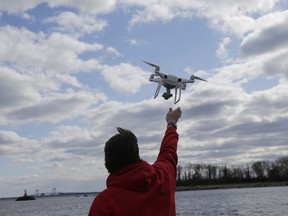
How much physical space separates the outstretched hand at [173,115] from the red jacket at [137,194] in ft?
2.66

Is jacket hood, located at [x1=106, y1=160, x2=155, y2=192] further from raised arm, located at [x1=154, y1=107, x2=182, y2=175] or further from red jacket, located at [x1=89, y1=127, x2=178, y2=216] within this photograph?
raised arm, located at [x1=154, y1=107, x2=182, y2=175]

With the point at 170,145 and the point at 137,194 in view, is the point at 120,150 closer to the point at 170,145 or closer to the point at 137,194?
the point at 137,194

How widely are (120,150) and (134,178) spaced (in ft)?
0.90

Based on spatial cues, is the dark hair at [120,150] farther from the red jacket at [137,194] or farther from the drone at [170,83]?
the drone at [170,83]

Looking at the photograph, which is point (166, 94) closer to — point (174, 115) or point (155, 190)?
point (174, 115)

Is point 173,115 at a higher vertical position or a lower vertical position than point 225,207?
higher

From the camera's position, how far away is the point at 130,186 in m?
3.91

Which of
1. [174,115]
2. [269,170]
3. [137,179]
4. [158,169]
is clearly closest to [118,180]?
[137,179]

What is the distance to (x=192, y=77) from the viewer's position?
643cm

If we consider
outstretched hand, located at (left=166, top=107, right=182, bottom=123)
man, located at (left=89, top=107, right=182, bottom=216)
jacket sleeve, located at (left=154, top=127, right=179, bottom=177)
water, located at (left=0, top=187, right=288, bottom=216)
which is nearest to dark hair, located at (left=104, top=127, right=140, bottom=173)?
man, located at (left=89, top=107, right=182, bottom=216)

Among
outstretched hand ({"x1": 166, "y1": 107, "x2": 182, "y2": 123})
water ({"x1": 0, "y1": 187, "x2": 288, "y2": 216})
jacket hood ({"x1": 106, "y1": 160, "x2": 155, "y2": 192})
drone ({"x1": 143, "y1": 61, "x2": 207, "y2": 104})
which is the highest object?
drone ({"x1": 143, "y1": 61, "x2": 207, "y2": 104})

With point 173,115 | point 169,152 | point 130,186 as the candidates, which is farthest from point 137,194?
point 173,115

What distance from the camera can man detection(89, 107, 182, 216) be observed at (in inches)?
151

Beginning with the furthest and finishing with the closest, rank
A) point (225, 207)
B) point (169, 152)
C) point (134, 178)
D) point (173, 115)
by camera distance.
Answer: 1. point (225, 207)
2. point (173, 115)
3. point (169, 152)
4. point (134, 178)
